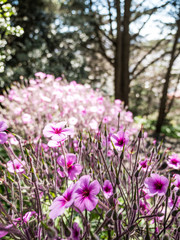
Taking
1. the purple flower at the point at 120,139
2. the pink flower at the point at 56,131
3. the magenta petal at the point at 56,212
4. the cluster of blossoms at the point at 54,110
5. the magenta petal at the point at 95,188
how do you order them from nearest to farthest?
1. the magenta petal at the point at 56,212
2. the magenta petal at the point at 95,188
3. the pink flower at the point at 56,131
4. the purple flower at the point at 120,139
5. the cluster of blossoms at the point at 54,110

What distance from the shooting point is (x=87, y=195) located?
2.98 ft

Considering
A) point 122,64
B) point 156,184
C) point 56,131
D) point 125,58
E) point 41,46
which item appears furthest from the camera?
point 122,64

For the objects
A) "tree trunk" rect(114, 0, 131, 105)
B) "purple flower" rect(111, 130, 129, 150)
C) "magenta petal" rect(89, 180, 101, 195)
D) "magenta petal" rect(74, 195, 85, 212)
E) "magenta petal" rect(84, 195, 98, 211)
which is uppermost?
"tree trunk" rect(114, 0, 131, 105)

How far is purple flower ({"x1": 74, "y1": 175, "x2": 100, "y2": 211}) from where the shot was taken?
0.83 metres

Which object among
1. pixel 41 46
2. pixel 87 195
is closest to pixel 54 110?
pixel 87 195

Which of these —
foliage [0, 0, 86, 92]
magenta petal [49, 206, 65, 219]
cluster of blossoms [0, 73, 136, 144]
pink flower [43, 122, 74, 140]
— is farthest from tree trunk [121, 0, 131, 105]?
magenta petal [49, 206, 65, 219]

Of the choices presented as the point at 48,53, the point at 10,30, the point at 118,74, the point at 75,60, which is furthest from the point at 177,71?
the point at 10,30

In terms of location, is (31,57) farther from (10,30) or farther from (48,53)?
(10,30)

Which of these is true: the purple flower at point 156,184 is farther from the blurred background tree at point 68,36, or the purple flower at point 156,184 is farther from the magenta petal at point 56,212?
the blurred background tree at point 68,36

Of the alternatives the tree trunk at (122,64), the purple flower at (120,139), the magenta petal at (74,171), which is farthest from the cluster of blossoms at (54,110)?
the tree trunk at (122,64)

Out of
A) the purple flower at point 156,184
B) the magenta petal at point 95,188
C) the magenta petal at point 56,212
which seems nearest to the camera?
the magenta petal at point 56,212

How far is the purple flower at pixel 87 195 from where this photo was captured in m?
0.83

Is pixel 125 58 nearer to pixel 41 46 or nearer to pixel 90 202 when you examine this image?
pixel 41 46

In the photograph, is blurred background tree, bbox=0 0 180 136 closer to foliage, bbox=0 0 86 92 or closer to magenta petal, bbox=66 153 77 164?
foliage, bbox=0 0 86 92
